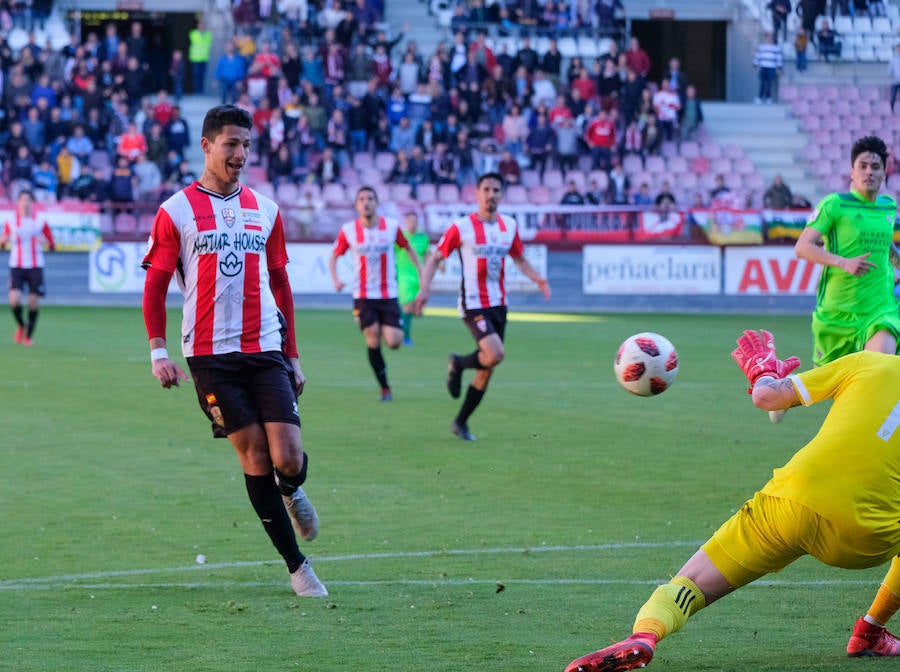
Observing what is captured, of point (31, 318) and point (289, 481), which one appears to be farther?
point (31, 318)

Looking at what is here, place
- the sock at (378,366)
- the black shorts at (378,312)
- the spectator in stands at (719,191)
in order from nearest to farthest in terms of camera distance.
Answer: the sock at (378,366) → the black shorts at (378,312) → the spectator in stands at (719,191)

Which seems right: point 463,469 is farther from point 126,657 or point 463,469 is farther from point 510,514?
point 126,657

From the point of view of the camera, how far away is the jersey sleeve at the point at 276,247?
6758 millimetres

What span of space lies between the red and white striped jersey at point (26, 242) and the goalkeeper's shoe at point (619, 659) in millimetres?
16226

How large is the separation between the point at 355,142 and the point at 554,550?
2403 centimetres

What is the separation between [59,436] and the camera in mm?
12016

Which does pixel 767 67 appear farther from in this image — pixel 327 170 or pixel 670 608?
pixel 670 608

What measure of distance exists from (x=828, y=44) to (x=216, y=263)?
106ft

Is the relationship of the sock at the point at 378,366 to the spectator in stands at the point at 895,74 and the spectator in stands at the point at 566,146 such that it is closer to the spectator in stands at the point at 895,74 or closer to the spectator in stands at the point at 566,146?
the spectator in stands at the point at 566,146

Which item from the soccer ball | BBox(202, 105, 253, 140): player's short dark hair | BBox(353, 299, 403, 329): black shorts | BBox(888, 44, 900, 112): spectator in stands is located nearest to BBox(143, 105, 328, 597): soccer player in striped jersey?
BBox(202, 105, 253, 140): player's short dark hair

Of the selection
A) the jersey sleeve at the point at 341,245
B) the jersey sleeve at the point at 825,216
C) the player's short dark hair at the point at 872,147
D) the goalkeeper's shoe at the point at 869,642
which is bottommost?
the goalkeeper's shoe at the point at 869,642

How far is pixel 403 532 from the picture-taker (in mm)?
8211

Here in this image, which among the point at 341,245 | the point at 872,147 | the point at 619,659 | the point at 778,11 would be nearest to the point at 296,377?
the point at 619,659

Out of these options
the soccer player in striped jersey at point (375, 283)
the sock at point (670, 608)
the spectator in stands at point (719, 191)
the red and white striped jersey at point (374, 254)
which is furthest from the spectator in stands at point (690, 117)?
the sock at point (670, 608)
